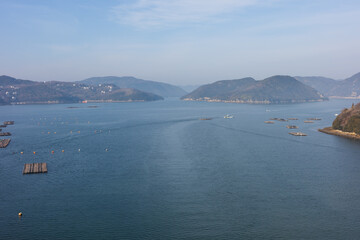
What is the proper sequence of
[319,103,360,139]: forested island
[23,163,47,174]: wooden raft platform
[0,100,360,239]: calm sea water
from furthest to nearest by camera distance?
1. [319,103,360,139]: forested island
2. [23,163,47,174]: wooden raft platform
3. [0,100,360,239]: calm sea water

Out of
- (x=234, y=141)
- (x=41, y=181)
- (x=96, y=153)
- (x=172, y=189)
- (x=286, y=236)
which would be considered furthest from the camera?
(x=234, y=141)

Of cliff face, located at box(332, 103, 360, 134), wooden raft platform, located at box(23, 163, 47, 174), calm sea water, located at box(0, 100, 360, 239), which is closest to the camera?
calm sea water, located at box(0, 100, 360, 239)

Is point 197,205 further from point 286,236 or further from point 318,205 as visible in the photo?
point 318,205

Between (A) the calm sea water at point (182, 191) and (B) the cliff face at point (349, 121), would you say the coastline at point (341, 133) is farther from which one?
(A) the calm sea water at point (182, 191)

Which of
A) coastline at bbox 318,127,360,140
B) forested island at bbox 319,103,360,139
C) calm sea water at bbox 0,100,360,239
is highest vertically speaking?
forested island at bbox 319,103,360,139

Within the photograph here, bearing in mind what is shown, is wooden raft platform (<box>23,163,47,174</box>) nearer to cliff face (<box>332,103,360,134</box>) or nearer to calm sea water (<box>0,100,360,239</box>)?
calm sea water (<box>0,100,360,239</box>)

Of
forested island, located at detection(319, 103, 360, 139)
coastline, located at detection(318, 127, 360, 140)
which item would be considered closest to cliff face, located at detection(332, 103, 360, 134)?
forested island, located at detection(319, 103, 360, 139)

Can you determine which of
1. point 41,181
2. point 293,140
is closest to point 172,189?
point 41,181
